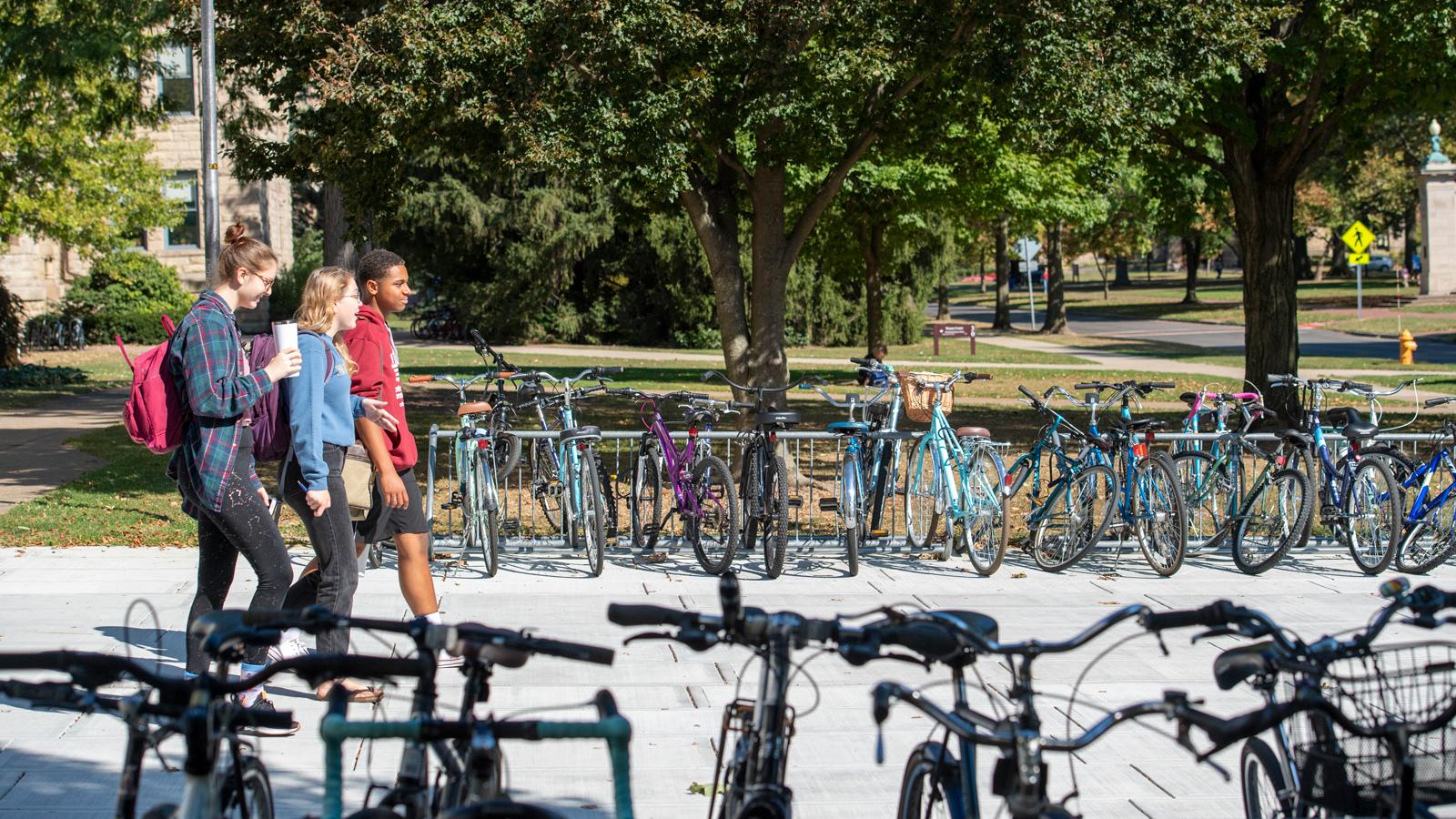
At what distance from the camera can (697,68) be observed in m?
12.8

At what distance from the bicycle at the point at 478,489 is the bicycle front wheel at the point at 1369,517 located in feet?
18.2

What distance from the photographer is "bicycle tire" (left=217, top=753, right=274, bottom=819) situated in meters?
3.07

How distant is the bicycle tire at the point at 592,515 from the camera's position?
932 centimetres

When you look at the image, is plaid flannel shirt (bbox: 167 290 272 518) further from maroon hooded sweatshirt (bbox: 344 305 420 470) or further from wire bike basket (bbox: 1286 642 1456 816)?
wire bike basket (bbox: 1286 642 1456 816)

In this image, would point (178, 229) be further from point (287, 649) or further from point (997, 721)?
point (997, 721)

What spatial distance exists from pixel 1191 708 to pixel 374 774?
3688 mm

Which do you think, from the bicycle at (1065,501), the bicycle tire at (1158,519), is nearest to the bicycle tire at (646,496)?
the bicycle at (1065,501)

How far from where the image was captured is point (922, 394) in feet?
33.2

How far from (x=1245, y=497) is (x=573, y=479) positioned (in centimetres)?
444

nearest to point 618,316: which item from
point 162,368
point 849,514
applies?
point 849,514

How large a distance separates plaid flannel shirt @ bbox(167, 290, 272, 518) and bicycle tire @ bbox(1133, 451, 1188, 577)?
5.84 meters

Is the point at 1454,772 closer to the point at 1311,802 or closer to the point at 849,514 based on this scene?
the point at 1311,802

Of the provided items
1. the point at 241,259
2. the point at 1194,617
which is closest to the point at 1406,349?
the point at 241,259

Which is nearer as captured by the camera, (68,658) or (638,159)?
(68,658)
